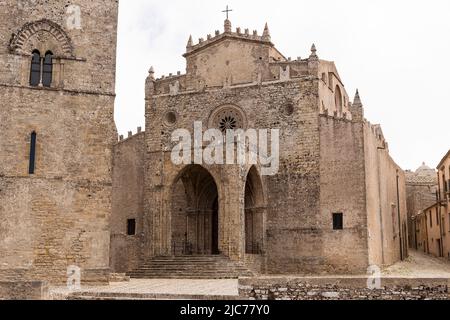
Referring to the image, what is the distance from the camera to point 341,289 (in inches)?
578

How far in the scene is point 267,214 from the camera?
89.7ft

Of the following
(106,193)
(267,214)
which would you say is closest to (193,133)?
(267,214)

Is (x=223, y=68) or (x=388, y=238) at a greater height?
(x=223, y=68)

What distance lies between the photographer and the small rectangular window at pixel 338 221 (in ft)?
85.6

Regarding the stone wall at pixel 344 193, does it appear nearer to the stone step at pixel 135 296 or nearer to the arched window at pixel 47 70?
the stone step at pixel 135 296

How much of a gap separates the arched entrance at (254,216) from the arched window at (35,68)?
10.8m

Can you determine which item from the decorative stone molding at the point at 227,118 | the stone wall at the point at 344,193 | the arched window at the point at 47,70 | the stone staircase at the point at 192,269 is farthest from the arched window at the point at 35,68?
the stone wall at the point at 344,193

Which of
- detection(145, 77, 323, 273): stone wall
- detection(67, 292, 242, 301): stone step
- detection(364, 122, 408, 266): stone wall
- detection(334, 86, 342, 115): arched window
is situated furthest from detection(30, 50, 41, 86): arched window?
detection(334, 86, 342, 115): arched window

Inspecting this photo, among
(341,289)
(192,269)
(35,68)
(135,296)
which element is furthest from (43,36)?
(341,289)

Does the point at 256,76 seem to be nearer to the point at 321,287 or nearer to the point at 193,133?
the point at 193,133

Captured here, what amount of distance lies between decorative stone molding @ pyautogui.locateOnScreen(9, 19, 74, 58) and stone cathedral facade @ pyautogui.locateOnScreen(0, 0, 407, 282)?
3cm
